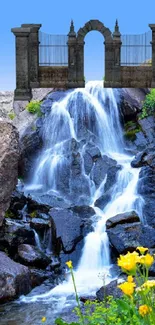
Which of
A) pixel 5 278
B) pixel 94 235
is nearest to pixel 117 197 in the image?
pixel 94 235

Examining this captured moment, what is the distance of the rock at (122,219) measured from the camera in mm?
17516

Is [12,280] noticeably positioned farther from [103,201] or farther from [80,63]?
[80,63]

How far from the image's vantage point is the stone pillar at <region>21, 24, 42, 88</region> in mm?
28875

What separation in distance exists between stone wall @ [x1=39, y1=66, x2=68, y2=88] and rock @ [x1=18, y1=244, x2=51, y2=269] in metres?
14.0

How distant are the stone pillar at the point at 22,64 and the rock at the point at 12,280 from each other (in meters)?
15.2

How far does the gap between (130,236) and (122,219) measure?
2.79 ft

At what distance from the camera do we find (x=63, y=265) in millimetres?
16719

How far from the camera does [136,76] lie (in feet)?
95.7

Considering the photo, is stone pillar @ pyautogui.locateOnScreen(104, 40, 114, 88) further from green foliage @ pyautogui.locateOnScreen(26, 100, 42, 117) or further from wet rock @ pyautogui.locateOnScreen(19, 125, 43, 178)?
wet rock @ pyautogui.locateOnScreen(19, 125, 43, 178)

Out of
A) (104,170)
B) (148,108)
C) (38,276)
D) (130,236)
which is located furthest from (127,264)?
(148,108)

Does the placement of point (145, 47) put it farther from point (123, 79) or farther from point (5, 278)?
point (5, 278)

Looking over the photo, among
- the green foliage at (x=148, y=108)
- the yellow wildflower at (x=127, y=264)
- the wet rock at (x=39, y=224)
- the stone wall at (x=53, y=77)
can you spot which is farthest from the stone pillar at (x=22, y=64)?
the yellow wildflower at (x=127, y=264)

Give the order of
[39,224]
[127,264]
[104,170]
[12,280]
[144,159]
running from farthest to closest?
[104,170] < [144,159] < [39,224] < [12,280] < [127,264]

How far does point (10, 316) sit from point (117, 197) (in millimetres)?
7939
